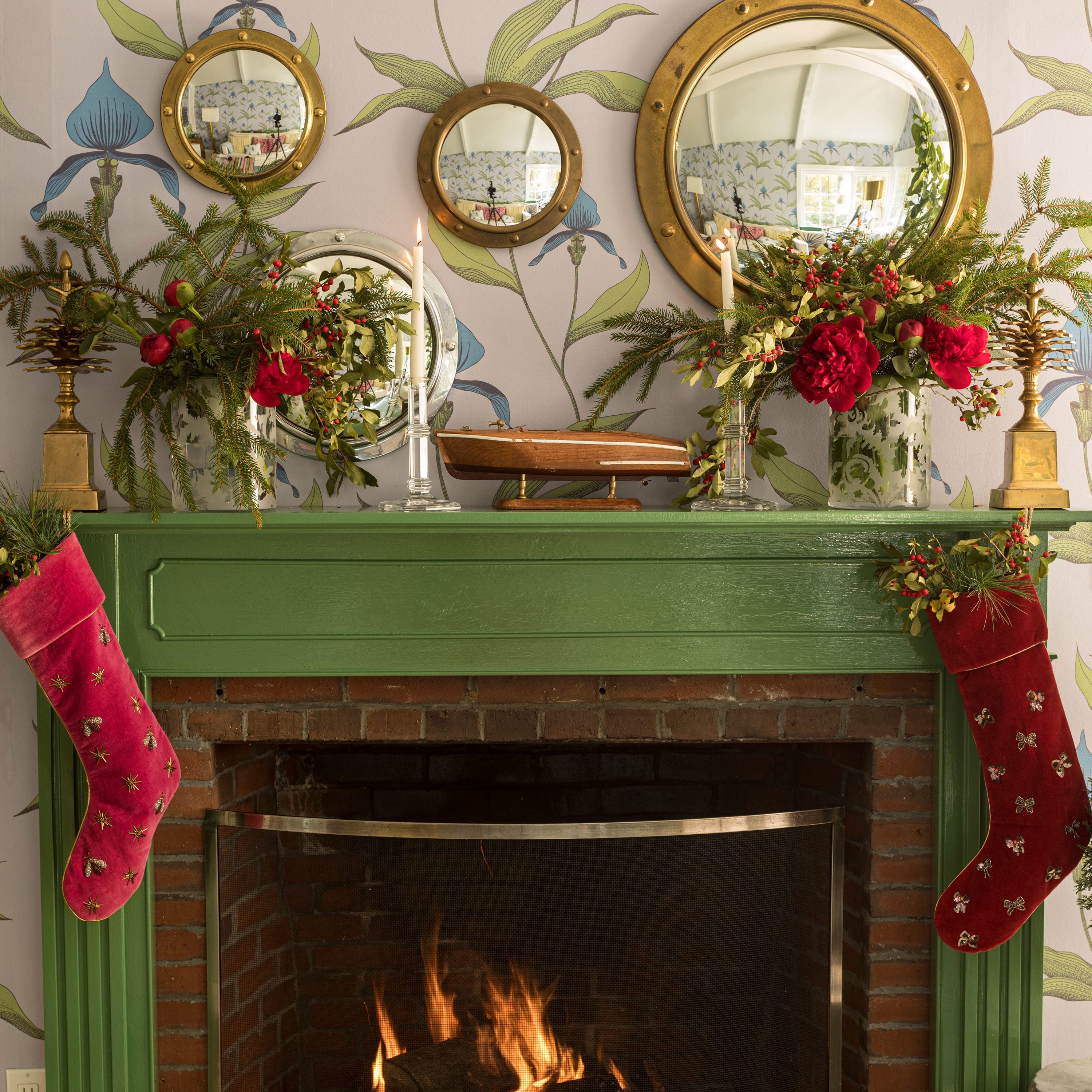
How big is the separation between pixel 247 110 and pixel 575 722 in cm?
122

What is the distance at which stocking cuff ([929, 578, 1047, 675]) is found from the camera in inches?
55.9

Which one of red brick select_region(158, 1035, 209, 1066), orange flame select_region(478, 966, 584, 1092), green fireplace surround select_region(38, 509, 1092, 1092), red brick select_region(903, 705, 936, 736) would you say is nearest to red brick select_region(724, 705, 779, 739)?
green fireplace surround select_region(38, 509, 1092, 1092)

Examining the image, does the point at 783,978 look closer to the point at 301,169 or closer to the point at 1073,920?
the point at 1073,920

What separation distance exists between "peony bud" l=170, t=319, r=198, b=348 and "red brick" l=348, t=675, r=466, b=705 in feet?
1.98

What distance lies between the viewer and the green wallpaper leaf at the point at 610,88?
63.5 inches

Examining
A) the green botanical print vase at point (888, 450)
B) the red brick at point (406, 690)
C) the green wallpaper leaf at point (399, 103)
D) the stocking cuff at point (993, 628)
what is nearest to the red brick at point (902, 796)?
the stocking cuff at point (993, 628)

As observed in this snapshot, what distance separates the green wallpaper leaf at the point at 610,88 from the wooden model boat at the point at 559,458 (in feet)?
2.08

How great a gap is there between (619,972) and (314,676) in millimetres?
743

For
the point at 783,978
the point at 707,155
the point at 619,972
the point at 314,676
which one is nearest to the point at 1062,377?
the point at 707,155

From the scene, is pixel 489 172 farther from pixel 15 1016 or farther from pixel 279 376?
pixel 15 1016

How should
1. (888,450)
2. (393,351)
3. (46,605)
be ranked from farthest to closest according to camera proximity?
1. (393,351)
2. (888,450)
3. (46,605)

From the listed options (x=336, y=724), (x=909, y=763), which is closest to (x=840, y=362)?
(x=909, y=763)

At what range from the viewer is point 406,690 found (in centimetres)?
152

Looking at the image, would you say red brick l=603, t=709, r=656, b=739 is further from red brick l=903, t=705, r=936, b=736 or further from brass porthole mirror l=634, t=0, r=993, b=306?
brass porthole mirror l=634, t=0, r=993, b=306
